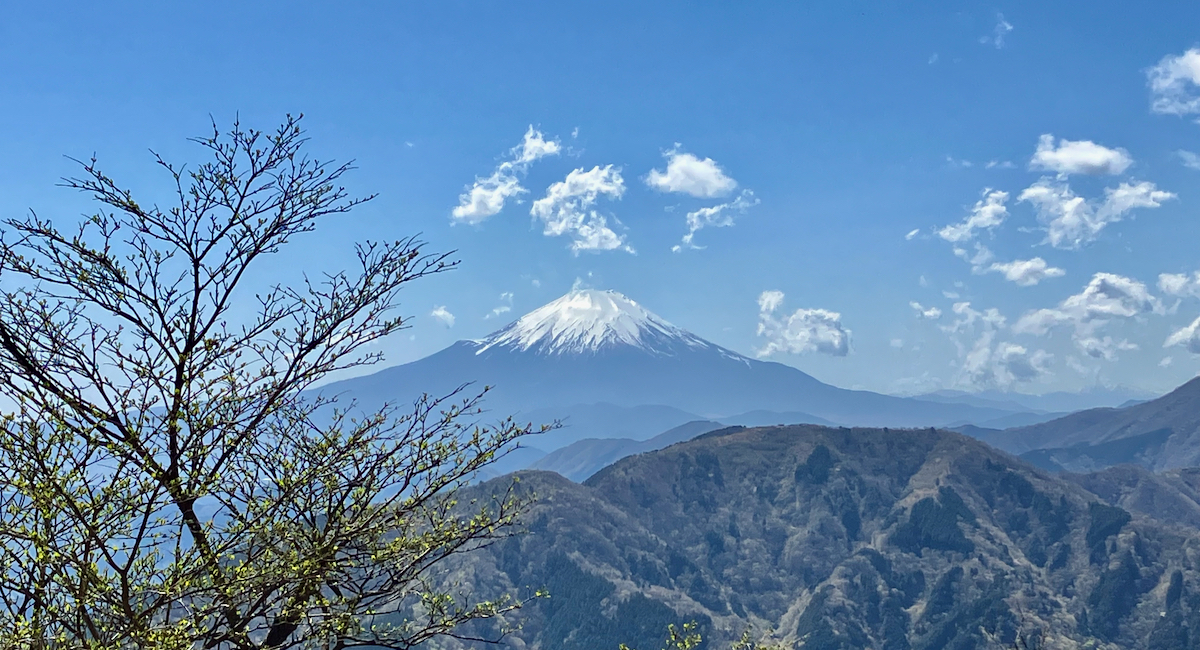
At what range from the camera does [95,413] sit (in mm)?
9047

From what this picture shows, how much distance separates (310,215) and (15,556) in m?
5.26

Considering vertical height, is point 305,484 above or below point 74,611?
above

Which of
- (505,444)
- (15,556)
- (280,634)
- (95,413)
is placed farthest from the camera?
(505,444)

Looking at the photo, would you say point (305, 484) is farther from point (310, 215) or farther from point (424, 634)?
point (310, 215)

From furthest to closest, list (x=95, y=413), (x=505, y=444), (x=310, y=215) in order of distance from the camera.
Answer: (x=505, y=444) → (x=310, y=215) → (x=95, y=413)

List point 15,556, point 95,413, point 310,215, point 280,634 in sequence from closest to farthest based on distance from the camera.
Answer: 1. point 15,556
2. point 95,413
3. point 280,634
4. point 310,215

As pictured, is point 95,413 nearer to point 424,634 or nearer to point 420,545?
point 420,545

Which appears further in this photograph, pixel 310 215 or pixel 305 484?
pixel 310 215

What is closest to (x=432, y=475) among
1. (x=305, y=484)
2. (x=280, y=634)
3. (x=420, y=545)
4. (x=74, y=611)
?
(x=420, y=545)

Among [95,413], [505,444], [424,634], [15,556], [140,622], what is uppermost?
[95,413]

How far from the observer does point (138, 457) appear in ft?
30.0

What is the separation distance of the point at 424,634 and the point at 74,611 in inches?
182

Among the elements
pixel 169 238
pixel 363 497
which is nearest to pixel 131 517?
pixel 363 497

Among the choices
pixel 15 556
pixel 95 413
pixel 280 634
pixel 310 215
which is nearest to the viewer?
pixel 15 556
